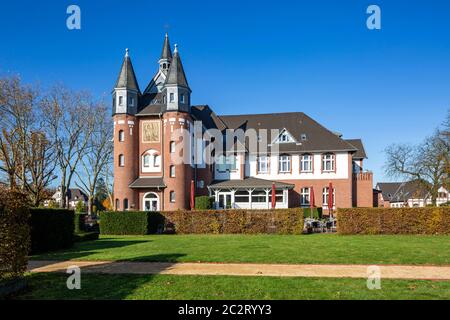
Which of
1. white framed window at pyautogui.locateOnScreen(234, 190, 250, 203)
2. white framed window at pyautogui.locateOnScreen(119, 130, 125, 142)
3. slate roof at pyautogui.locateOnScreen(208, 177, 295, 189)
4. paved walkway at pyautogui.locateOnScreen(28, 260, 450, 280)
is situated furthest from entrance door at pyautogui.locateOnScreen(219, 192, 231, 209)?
paved walkway at pyautogui.locateOnScreen(28, 260, 450, 280)

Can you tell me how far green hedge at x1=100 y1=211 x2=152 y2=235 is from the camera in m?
25.4

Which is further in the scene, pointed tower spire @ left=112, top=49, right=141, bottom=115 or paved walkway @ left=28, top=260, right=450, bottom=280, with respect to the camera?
pointed tower spire @ left=112, top=49, right=141, bottom=115

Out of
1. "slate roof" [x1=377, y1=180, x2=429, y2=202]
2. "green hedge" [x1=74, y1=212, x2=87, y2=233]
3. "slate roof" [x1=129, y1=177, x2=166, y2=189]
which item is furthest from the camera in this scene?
"slate roof" [x1=377, y1=180, x2=429, y2=202]

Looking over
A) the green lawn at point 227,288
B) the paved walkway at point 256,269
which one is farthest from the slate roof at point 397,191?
the green lawn at point 227,288

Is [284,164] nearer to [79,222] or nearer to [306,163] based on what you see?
[306,163]

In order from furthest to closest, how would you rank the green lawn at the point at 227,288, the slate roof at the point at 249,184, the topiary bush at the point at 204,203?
1. the slate roof at the point at 249,184
2. the topiary bush at the point at 204,203
3. the green lawn at the point at 227,288

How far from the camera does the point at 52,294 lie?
26.5 ft

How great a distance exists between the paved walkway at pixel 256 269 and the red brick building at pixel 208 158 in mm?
24204

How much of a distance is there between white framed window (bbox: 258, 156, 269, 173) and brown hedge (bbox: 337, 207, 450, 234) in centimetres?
1812

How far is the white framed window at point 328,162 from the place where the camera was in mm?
38719

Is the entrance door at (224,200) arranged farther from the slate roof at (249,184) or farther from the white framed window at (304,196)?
the white framed window at (304,196)

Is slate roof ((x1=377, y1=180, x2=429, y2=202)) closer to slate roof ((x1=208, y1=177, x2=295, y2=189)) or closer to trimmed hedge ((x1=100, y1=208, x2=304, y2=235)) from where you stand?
slate roof ((x1=208, y1=177, x2=295, y2=189))

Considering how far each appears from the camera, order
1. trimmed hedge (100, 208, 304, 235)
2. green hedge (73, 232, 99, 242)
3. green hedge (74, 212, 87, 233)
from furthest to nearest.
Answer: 1. green hedge (74, 212, 87, 233)
2. trimmed hedge (100, 208, 304, 235)
3. green hedge (73, 232, 99, 242)

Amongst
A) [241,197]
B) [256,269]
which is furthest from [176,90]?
[256,269]
